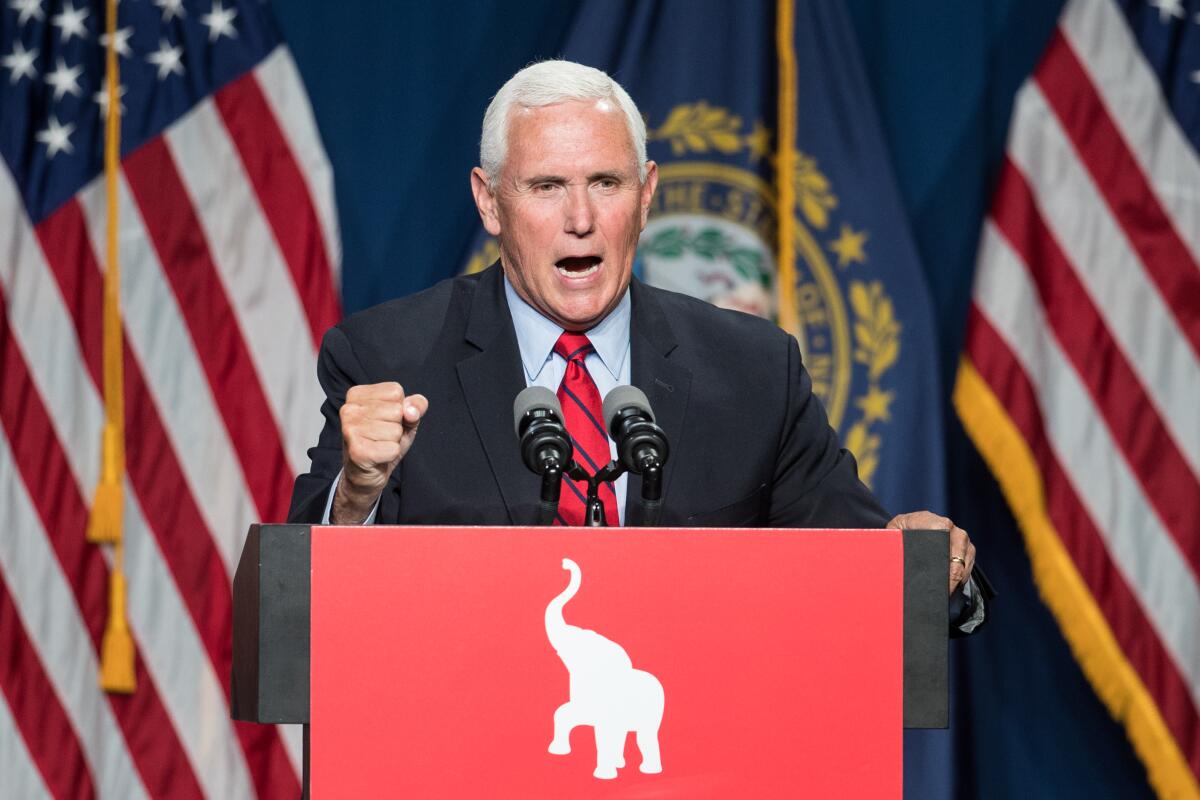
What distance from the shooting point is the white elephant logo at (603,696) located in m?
1.53

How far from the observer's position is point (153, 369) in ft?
13.2

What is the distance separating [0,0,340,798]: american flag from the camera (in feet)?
13.1

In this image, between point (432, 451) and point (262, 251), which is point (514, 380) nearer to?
point (432, 451)

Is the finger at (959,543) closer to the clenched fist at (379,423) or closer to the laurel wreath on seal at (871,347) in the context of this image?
the clenched fist at (379,423)

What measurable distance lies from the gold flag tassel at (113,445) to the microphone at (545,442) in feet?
8.06

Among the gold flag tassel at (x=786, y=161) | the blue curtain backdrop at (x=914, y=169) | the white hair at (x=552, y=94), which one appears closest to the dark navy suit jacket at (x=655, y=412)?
the white hair at (x=552, y=94)

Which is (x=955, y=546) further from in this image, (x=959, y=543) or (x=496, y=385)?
(x=496, y=385)

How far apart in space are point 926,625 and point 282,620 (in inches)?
24.7

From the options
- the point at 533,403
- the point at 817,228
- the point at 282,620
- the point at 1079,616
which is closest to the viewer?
the point at 282,620

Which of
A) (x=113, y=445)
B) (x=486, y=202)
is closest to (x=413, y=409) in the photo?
(x=486, y=202)

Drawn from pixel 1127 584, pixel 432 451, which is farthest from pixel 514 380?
pixel 1127 584

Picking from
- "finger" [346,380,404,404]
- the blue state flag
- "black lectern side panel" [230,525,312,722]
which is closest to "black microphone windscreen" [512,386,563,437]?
"finger" [346,380,404,404]

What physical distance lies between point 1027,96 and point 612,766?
2.90 m

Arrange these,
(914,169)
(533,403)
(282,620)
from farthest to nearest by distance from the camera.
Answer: (914,169)
(533,403)
(282,620)
